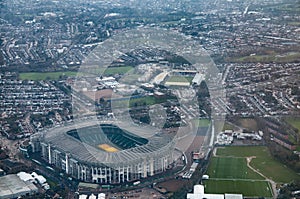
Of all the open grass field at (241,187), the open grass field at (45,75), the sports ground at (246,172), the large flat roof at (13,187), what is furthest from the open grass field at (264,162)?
the open grass field at (45,75)

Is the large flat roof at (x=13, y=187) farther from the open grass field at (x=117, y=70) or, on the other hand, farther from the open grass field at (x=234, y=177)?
the open grass field at (x=117, y=70)

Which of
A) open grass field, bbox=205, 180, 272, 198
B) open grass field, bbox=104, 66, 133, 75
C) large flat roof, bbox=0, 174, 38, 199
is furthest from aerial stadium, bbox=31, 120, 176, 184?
open grass field, bbox=104, 66, 133, 75

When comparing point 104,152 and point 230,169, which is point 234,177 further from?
point 104,152

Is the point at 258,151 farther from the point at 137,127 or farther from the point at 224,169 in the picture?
the point at 137,127

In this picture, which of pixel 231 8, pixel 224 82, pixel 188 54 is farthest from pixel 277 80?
pixel 231 8

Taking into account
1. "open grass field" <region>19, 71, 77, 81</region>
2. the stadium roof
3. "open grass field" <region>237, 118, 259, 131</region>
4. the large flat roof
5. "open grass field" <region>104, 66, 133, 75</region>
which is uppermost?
the stadium roof

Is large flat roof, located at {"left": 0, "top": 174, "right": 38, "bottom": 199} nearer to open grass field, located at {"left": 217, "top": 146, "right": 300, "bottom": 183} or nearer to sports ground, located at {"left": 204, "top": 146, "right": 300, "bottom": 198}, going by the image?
sports ground, located at {"left": 204, "top": 146, "right": 300, "bottom": 198}

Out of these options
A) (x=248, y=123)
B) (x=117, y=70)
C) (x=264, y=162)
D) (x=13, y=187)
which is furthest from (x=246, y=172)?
(x=117, y=70)

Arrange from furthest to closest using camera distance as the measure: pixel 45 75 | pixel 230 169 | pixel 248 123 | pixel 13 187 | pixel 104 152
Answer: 1. pixel 45 75
2. pixel 248 123
3. pixel 104 152
4. pixel 230 169
5. pixel 13 187
